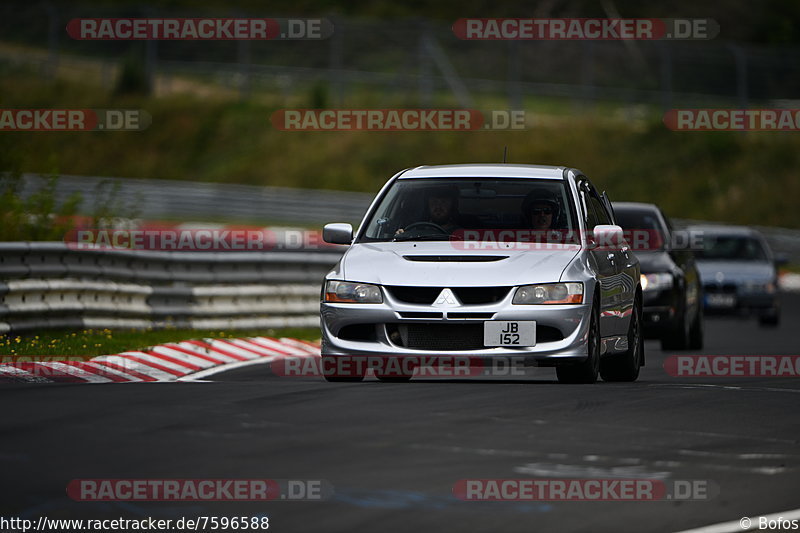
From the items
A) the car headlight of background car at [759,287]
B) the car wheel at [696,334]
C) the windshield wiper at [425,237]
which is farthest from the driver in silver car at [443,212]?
the car headlight of background car at [759,287]

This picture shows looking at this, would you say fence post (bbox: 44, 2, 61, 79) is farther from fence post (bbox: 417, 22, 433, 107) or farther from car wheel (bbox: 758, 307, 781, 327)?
car wheel (bbox: 758, 307, 781, 327)

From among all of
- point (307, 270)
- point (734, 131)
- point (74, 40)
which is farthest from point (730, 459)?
point (74, 40)

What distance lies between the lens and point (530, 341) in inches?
436

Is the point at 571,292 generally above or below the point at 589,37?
below

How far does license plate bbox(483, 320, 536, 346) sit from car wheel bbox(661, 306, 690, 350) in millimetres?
7156

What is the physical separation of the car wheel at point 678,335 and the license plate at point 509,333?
7.16 m

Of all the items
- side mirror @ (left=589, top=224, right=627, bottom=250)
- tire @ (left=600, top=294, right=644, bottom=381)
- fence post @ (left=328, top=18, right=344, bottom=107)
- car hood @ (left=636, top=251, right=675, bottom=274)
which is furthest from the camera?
fence post @ (left=328, top=18, right=344, bottom=107)

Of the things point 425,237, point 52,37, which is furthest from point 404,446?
point 52,37

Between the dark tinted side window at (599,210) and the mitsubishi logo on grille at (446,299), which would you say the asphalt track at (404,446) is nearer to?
the mitsubishi logo on grille at (446,299)

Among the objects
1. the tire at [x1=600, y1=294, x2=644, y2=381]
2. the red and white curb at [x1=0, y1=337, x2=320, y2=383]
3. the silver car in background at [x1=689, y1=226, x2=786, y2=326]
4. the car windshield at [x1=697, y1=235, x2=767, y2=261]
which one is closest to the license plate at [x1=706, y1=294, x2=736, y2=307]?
the silver car in background at [x1=689, y1=226, x2=786, y2=326]

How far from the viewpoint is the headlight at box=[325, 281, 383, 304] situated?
11188mm

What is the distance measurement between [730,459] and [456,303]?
295 cm

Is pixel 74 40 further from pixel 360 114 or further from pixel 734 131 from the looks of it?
pixel 734 131

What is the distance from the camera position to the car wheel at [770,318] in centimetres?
2420
